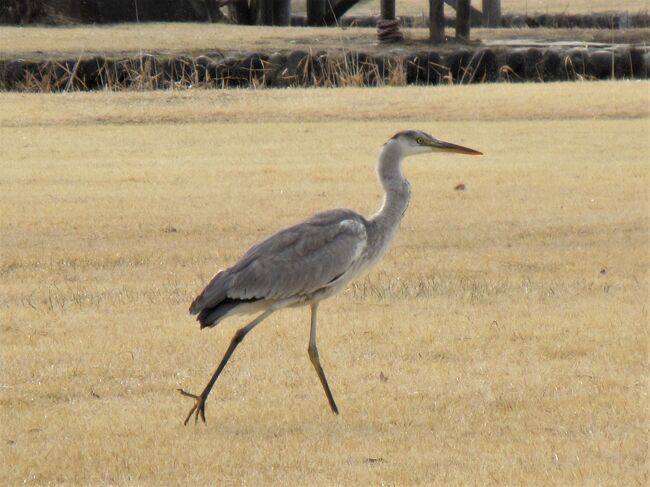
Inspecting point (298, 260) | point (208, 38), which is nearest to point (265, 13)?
point (208, 38)

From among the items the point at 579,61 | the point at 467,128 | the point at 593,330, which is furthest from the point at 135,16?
the point at 593,330

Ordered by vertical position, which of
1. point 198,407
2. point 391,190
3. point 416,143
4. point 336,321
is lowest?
point 336,321

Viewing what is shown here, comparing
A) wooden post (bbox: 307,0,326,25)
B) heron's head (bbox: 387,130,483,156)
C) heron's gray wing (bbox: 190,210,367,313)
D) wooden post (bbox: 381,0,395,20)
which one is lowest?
wooden post (bbox: 307,0,326,25)

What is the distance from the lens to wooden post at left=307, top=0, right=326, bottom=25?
109 ft

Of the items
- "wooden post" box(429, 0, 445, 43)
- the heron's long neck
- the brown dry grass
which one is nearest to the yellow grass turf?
the heron's long neck

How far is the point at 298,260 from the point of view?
6.45m

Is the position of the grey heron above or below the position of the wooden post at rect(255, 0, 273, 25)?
above

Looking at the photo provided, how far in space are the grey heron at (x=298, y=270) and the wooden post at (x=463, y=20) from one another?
1882 centimetres

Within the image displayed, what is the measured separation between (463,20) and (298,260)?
1958 centimetres

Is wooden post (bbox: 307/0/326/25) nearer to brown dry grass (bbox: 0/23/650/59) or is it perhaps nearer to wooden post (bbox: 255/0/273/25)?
wooden post (bbox: 255/0/273/25)

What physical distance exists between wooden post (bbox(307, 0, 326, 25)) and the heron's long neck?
26580 mm

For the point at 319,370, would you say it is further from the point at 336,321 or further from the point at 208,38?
the point at 208,38

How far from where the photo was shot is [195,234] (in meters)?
11.3

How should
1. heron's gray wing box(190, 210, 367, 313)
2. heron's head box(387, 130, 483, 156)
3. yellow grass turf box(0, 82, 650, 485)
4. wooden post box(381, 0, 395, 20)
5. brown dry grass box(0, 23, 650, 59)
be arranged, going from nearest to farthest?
yellow grass turf box(0, 82, 650, 485)
heron's gray wing box(190, 210, 367, 313)
heron's head box(387, 130, 483, 156)
brown dry grass box(0, 23, 650, 59)
wooden post box(381, 0, 395, 20)
